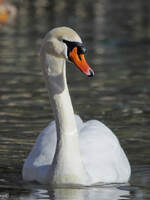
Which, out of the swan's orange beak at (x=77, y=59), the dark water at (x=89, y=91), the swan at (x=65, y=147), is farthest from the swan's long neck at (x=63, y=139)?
the swan's orange beak at (x=77, y=59)

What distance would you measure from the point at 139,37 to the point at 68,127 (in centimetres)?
1381

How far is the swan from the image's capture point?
7582mm

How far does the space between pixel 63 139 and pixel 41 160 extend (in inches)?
21.7

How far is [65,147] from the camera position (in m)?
7.84

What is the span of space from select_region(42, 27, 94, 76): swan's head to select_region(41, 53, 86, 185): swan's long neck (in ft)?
0.60

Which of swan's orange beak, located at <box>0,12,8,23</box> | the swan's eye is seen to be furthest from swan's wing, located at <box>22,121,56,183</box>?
swan's orange beak, located at <box>0,12,8,23</box>

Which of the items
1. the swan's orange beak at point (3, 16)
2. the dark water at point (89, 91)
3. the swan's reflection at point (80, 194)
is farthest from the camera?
the swan's orange beak at point (3, 16)

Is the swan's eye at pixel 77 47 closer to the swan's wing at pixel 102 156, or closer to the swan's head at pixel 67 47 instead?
the swan's head at pixel 67 47

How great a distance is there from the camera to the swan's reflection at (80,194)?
7.74m

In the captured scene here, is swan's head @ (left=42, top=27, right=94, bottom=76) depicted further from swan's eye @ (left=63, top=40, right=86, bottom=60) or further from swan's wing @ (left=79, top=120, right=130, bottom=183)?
swan's wing @ (left=79, top=120, right=130, bottom=183)

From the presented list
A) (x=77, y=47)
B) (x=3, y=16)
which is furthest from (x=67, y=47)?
(x=3, y=16)

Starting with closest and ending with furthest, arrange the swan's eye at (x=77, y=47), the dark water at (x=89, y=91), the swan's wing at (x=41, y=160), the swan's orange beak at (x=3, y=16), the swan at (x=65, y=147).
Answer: the swan's eye at (x=77, y=47) < the swan at (x=65, y=147) < the swan's wing at (x=41, y=160) < the dark water at (x=89, y=91) < the swan's orange beak at (x=3, y=16)

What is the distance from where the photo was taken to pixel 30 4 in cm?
2970

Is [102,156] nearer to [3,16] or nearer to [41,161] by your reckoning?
[41,161]
